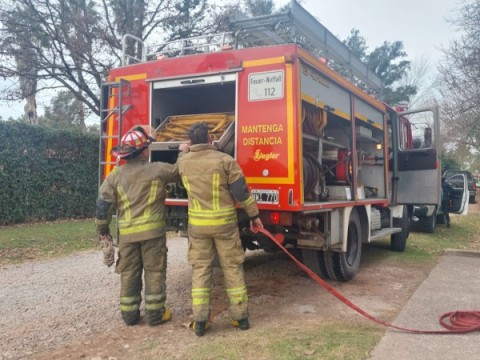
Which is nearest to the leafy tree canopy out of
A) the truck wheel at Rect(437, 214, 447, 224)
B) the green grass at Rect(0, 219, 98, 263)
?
the truck wheel at Rect(437, 214, 447, 224)

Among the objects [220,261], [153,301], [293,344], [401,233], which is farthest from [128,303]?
[401,233]

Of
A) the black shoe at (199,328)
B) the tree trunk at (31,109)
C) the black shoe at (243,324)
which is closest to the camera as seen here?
the black shoe at (199,328)

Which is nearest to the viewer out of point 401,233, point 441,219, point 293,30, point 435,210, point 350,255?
point 293,30

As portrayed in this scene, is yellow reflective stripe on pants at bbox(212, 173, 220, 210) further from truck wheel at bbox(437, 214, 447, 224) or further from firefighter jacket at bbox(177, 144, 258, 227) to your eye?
truck wheel at bbox(437, 214, 447, 224)

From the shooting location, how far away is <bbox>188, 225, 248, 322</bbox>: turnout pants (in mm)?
3787

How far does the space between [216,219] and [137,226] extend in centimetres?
73

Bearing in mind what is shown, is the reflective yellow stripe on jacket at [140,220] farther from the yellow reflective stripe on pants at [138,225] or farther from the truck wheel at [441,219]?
the truck wheel at [441,219]

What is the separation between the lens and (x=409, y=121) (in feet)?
27.9

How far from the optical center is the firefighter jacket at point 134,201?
396 centimetres

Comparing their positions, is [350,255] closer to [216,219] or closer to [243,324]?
[243,324]

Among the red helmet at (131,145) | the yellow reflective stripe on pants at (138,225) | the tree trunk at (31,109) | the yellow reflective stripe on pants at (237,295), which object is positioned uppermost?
the tree trunk at (31,109)

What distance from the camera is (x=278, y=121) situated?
14.1 feet

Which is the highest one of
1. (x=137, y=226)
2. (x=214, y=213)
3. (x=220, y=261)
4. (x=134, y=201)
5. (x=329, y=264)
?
(x=134, y=201)

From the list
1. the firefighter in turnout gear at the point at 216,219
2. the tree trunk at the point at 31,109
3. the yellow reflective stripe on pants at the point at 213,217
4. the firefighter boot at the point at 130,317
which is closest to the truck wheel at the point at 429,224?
the firefighter in turnout gear at the point at 216,219
